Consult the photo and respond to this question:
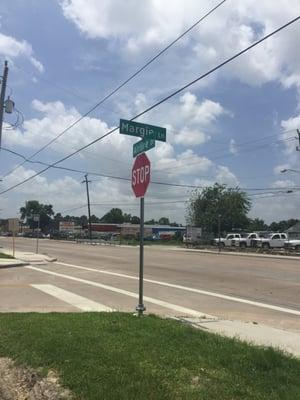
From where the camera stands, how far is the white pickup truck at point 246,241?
65494 mm

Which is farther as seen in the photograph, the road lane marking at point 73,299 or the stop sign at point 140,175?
the road lane marking at point 73,299

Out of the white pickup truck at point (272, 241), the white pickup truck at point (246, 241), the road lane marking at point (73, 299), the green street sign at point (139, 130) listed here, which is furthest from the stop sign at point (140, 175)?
the white pickup truck at point (246, 241)

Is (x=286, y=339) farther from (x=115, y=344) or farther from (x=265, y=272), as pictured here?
(x=265, y=272)

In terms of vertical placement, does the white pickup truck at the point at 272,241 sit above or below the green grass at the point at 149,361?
above

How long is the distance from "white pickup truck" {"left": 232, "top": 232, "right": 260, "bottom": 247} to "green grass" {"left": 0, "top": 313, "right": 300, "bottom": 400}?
189 feet

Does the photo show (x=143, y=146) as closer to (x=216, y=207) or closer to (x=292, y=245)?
(x=292, y=245)

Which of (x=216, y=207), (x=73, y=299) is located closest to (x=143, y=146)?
(x=73, y=299)

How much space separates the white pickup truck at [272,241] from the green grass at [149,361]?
54214mm

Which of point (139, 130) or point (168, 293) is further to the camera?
point (168, 293)

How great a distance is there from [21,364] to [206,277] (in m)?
16.8

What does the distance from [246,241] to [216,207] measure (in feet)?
124

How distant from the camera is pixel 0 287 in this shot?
56.3 feet

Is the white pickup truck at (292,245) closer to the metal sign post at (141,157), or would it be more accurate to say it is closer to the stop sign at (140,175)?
the metal sign post at (141,157)

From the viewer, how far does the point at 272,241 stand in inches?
2445
